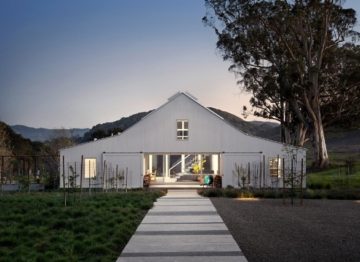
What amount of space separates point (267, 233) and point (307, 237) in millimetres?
939

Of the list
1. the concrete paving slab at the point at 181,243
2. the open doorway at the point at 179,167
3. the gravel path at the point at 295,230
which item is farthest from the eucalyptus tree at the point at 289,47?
the concrete paving slab at the point at 181,243

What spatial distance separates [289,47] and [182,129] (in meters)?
12.1

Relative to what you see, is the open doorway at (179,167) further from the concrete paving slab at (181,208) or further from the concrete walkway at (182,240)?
the concrete walkway at (182,240)

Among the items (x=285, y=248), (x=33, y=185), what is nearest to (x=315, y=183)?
(x=33, y=185)

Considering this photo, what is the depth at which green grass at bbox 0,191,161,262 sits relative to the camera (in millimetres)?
9266

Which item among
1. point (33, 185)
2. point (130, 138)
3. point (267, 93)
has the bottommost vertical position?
point (33, 185)

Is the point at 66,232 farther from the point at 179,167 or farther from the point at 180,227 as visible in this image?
the point at 179,167

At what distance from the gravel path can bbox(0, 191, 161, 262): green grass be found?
2345 mm

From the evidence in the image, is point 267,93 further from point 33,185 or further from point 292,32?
point 33,185

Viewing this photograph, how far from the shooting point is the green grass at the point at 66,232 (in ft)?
30.4

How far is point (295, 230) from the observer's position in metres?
12.7

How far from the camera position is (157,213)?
1661 cm

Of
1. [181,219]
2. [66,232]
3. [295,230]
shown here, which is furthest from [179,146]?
[66,232]

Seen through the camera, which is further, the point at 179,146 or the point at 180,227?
the point at 179,146
